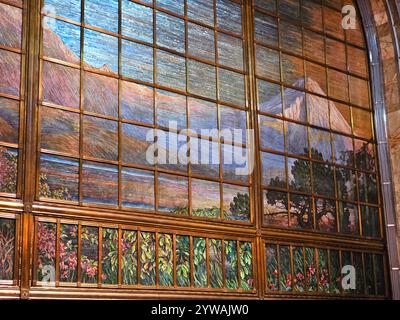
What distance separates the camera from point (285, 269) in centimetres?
908

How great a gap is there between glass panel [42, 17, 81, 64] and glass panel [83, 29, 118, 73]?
0.36 feet

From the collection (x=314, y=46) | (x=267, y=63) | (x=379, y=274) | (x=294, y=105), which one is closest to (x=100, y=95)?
(x=267, y=63)

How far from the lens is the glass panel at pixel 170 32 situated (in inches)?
339

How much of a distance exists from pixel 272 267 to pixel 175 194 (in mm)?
1601

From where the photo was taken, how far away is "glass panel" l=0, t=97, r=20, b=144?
23.3 feet

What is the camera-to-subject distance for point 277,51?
9.82 m

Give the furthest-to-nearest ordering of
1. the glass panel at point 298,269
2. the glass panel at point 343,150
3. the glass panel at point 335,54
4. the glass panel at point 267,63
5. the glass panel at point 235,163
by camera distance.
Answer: the glass panel at point 335,54 → the glass panel at point 343,150 → the glass panel at point 267,63 → the glass panel at point 298,269 → the glass panel at point 235,163

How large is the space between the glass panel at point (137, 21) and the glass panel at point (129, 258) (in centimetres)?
223

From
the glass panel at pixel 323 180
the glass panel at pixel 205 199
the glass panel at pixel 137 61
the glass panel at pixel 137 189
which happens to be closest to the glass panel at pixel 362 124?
the glass panel at pixel 323 180

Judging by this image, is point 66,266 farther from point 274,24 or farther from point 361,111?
point 361,111

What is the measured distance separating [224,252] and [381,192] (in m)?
3.07

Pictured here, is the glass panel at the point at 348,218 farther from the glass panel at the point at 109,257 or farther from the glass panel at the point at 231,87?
the glass panel at the point at 109,257
